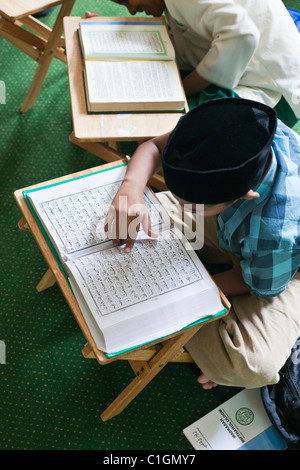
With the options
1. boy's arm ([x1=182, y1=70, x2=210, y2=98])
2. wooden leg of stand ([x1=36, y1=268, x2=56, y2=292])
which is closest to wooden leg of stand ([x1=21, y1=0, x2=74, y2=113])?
boy's arm ([x1=182, y1=70, x2=210, y2=98])

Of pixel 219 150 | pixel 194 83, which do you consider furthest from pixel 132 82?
pixel 219 150

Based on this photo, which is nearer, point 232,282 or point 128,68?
point 232,282

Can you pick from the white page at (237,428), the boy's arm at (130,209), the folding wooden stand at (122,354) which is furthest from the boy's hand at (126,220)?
the white page at (237,428)

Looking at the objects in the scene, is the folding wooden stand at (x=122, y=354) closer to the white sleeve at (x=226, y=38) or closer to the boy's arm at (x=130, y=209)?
the boy's arm at (x=130, y=209)

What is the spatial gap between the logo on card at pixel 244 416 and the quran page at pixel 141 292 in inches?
24.8

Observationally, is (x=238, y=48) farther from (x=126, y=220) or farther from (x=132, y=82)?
(x=126, y=220)

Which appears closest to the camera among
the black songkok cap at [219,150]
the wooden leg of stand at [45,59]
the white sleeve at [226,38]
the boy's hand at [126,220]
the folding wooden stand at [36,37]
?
the black songkok cap at [219,150]

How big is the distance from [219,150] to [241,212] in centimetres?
27

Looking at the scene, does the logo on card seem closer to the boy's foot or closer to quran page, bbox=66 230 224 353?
the boy's foot

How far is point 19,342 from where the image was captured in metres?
1.50

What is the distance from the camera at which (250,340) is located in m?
1.20

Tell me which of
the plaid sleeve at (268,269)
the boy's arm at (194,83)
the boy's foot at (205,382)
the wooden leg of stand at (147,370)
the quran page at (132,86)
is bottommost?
the boy's foot at (205,382)

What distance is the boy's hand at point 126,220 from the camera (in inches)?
38.8

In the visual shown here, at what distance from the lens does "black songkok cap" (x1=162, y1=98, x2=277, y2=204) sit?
823 millimetres
